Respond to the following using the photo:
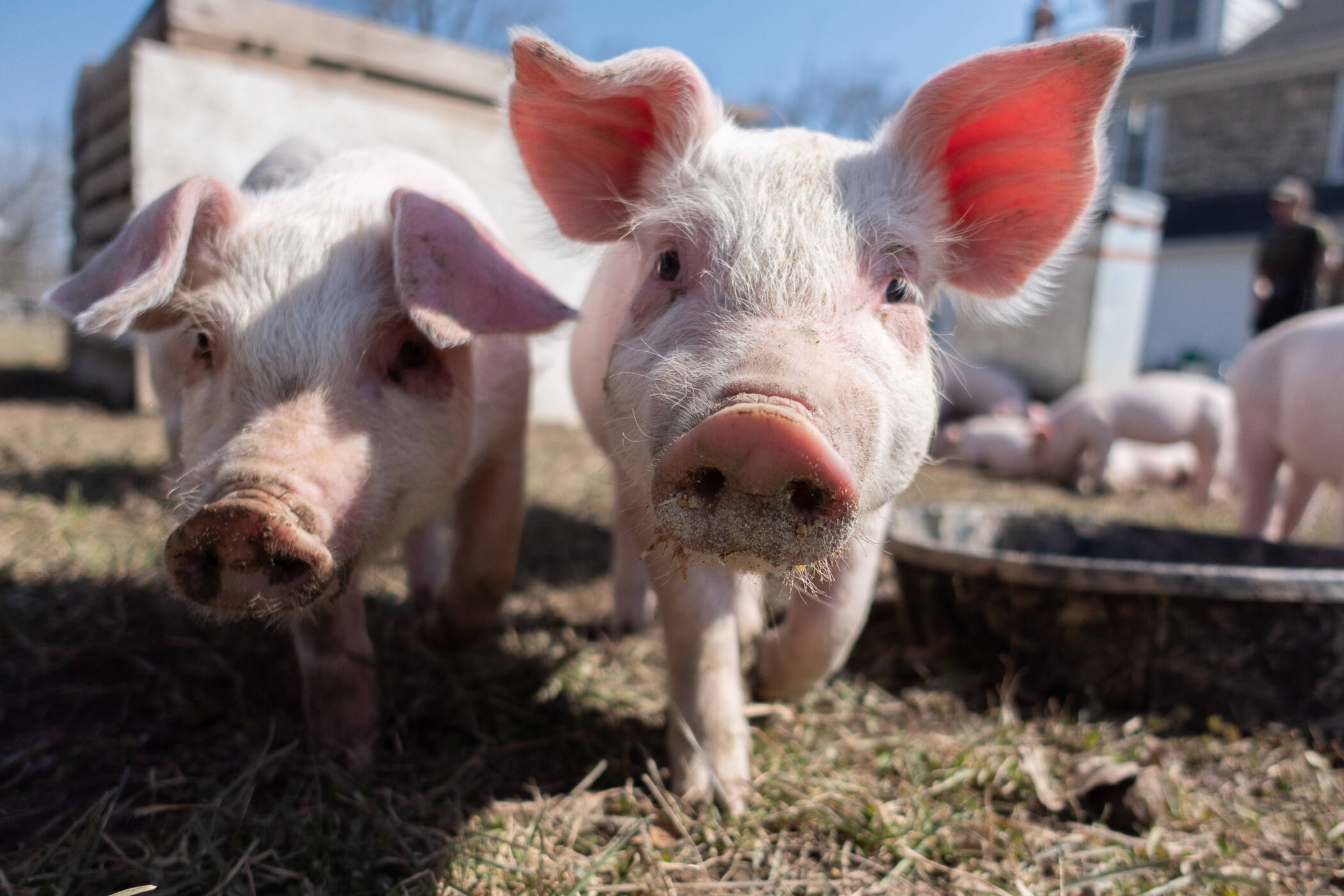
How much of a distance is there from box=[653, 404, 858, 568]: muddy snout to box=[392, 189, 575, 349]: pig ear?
0.74 metres

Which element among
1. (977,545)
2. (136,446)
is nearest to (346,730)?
(977,545)

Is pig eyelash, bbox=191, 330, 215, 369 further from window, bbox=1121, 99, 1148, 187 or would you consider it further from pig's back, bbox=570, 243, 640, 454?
window, bbox=1121, 99, 1148, 187

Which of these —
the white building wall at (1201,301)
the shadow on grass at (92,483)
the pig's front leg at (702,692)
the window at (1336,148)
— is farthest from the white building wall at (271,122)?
the window at (1336,148)

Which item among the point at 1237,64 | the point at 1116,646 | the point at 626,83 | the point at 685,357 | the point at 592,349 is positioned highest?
the point at 1237,64

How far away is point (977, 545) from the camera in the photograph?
3.86 meters

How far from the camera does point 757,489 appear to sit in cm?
139

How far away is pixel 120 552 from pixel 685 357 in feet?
9.54

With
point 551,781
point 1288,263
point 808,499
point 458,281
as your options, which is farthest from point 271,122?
point 1288,263

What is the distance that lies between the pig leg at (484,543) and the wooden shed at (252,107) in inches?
109

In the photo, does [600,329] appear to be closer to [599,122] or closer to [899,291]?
[599,122]

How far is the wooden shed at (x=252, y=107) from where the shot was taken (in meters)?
6.01

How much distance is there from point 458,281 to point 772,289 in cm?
76

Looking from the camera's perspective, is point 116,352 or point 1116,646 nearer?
point 1116,646

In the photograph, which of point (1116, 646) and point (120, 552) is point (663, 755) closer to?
point (1116, 646)
